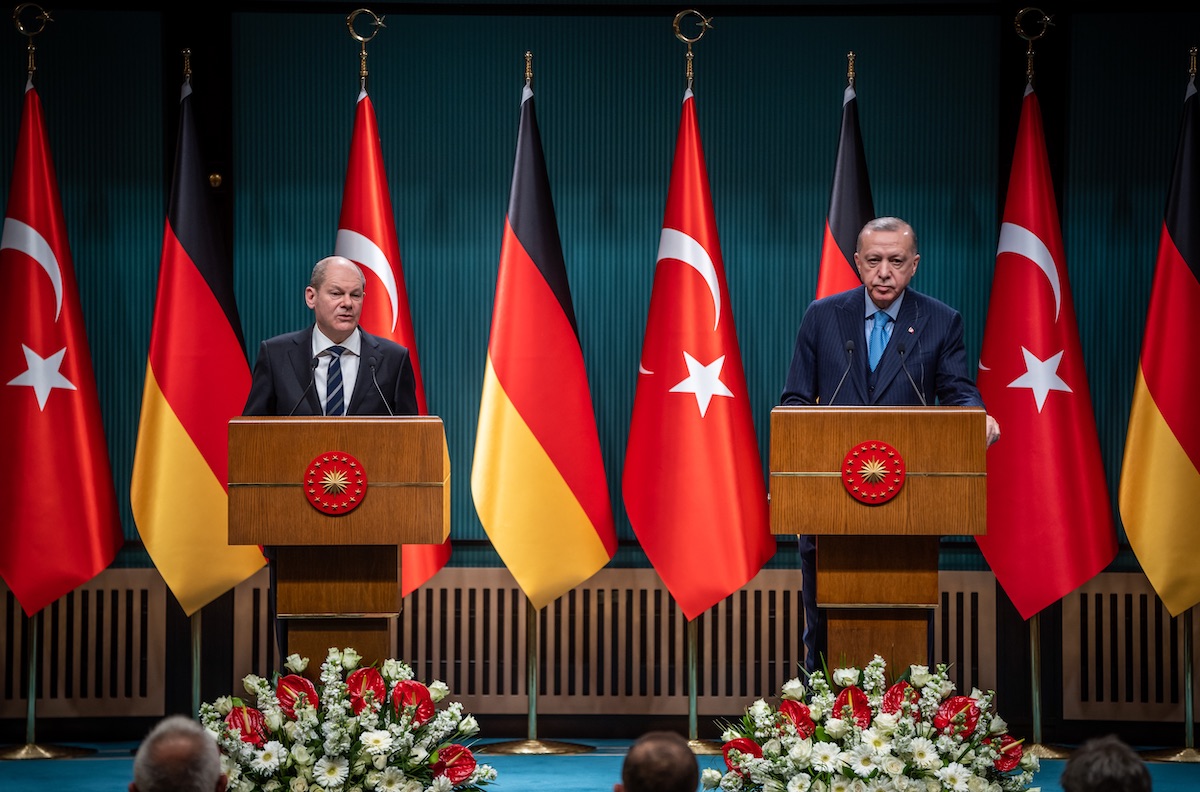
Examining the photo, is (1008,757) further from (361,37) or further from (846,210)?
(361,37)

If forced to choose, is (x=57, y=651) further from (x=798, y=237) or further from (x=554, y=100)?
(x=798, y=237)

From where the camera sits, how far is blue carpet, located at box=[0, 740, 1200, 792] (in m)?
Result: 4.46

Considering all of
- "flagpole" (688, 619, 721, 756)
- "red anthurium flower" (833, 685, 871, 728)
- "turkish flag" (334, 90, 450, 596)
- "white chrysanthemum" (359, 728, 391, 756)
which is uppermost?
"turkish flag" (334, 90, 450, 596)

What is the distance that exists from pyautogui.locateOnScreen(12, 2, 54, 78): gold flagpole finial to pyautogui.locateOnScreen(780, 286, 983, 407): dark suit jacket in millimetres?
3165

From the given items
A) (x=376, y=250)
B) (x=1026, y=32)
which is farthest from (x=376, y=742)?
(x=1026, y=32)

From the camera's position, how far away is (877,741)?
325cm

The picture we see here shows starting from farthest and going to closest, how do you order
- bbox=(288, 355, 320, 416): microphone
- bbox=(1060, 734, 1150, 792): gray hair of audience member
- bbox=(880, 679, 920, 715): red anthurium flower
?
bbox=(288, 355, 320, 416): microphone < bbox=(880, 679, 920, 715): red anthurium flower < bbox=(1060, 734, 1150, 792): gray hair of audience member

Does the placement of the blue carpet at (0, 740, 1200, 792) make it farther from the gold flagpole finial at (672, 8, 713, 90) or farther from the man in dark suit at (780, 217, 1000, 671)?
the gold flagpole finial at (672, 8, 713, 90)

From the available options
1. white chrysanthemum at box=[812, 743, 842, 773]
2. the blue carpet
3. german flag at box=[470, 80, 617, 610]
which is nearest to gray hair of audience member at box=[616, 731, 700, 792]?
white chrysanthemum at box=[812, 743, 842, 773]

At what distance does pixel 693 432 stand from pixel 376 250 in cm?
138

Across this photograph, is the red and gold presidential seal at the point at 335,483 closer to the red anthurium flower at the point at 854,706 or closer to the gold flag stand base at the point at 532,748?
the red anthurium flower at the point at 854,706

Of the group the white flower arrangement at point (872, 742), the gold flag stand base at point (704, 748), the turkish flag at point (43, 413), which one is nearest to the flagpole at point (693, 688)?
the gold flag stand base at point (704, 748)

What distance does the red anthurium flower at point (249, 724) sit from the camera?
342 cm

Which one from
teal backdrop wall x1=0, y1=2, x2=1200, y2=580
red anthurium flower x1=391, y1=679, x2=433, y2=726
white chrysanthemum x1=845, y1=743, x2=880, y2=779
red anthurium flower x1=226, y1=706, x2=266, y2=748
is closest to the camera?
white chrysanthemum x1=845, y1=743, x2=880, y2=779
